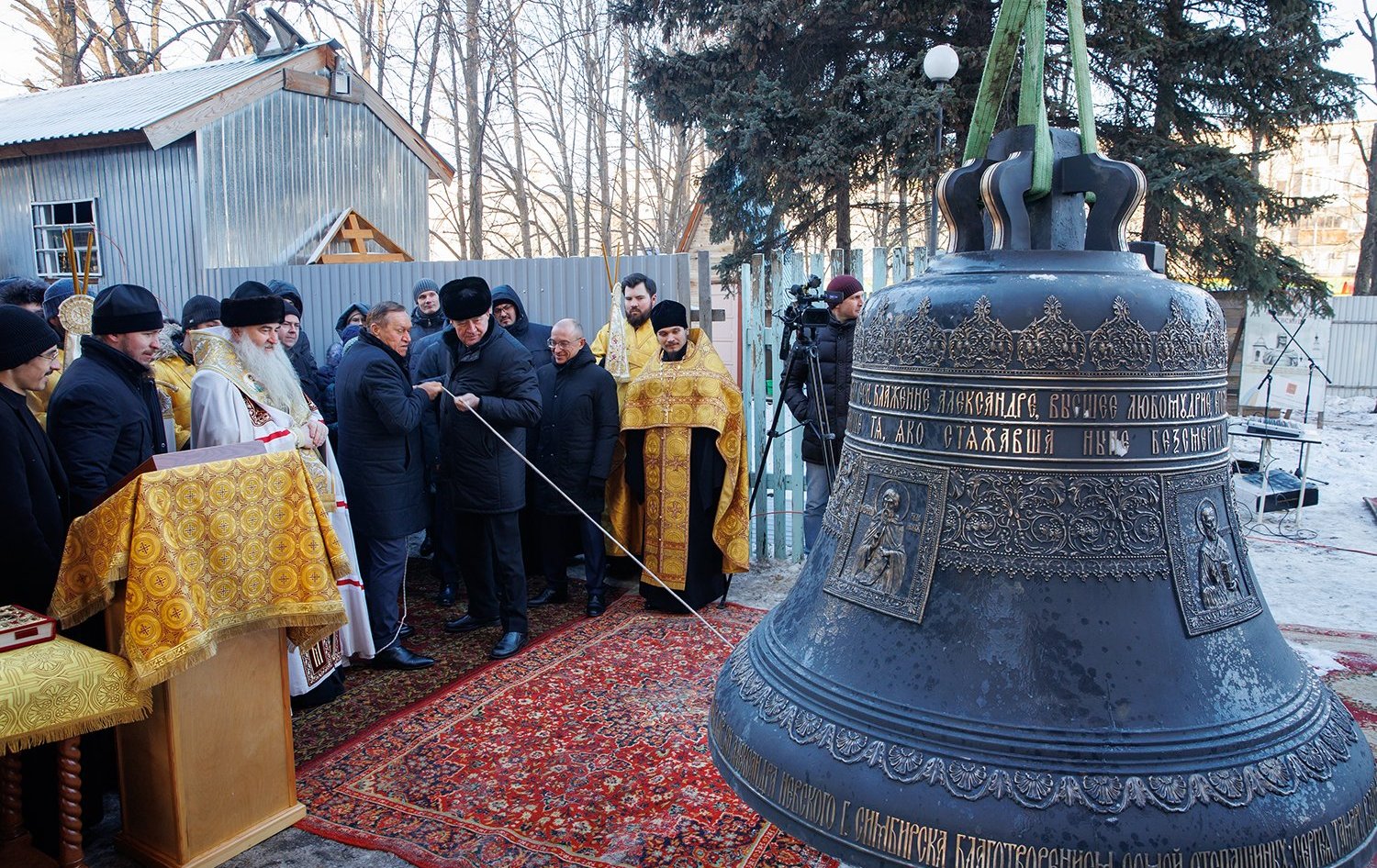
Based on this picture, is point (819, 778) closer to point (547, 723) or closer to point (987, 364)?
point (987, 364)

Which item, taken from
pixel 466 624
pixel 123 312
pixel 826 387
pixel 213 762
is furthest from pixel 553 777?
pixel 826 387

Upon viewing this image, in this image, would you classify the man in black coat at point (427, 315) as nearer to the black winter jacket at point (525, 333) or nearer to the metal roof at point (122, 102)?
the black winter jacket at point (525, 333)

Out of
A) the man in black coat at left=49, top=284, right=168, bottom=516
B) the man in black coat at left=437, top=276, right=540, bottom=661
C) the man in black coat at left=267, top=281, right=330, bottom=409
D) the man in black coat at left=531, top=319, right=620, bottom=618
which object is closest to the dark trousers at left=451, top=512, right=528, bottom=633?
the man in black coat at left=437, top=276, right=540, bottom=661

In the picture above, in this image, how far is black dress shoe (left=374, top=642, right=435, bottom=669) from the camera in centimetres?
489

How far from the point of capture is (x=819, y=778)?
5.07 ft

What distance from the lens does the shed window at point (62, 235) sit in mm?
14648

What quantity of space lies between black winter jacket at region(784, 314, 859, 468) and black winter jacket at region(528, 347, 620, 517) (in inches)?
45.8

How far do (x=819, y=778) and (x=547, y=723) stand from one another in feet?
9.46

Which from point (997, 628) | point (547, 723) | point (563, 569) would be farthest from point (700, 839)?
point (563, 569)

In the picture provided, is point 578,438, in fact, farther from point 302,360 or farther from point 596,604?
point 302,360

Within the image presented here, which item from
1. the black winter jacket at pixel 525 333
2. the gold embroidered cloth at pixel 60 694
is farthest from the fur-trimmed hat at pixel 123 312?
the black winter jacket at pixel 525 333

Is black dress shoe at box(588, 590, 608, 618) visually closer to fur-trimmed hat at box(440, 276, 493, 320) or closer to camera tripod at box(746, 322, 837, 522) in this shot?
camera tripod at box(746, 322, 837, 522)

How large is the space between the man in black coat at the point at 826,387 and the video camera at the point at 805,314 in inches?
3.8

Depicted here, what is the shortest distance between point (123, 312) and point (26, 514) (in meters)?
0.97
